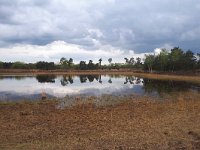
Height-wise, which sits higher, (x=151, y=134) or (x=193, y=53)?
(x=193, y=53)

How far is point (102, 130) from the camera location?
17000mm

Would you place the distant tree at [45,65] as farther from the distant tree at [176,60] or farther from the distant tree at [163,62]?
the distant tree at [176,60]

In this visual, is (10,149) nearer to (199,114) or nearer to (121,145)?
(121,145)

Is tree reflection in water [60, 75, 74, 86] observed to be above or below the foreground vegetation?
below

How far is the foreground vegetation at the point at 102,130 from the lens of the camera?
13805 millimetres

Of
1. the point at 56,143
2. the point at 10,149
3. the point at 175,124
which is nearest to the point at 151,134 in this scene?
the point at 175,124

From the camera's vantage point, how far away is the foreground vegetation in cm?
1381

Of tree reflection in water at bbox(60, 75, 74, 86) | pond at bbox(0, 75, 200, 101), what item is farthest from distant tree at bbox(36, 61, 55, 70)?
pond at bbox(0, 75, 200, 101)

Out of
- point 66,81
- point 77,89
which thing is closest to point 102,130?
point 77,89

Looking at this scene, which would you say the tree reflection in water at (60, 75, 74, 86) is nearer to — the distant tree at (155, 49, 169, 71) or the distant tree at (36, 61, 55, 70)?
the distant tree at (155, 49, 169, 71)

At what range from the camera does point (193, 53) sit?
126m

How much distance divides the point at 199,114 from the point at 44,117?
1138 centimetres

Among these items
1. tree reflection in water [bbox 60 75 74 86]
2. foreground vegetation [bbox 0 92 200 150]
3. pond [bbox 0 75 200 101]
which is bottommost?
tree reflection in water [bbox 60 75 74 86]

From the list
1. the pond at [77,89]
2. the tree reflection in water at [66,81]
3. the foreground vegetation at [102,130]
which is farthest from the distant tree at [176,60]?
the foreground vegetation at [102,130]
